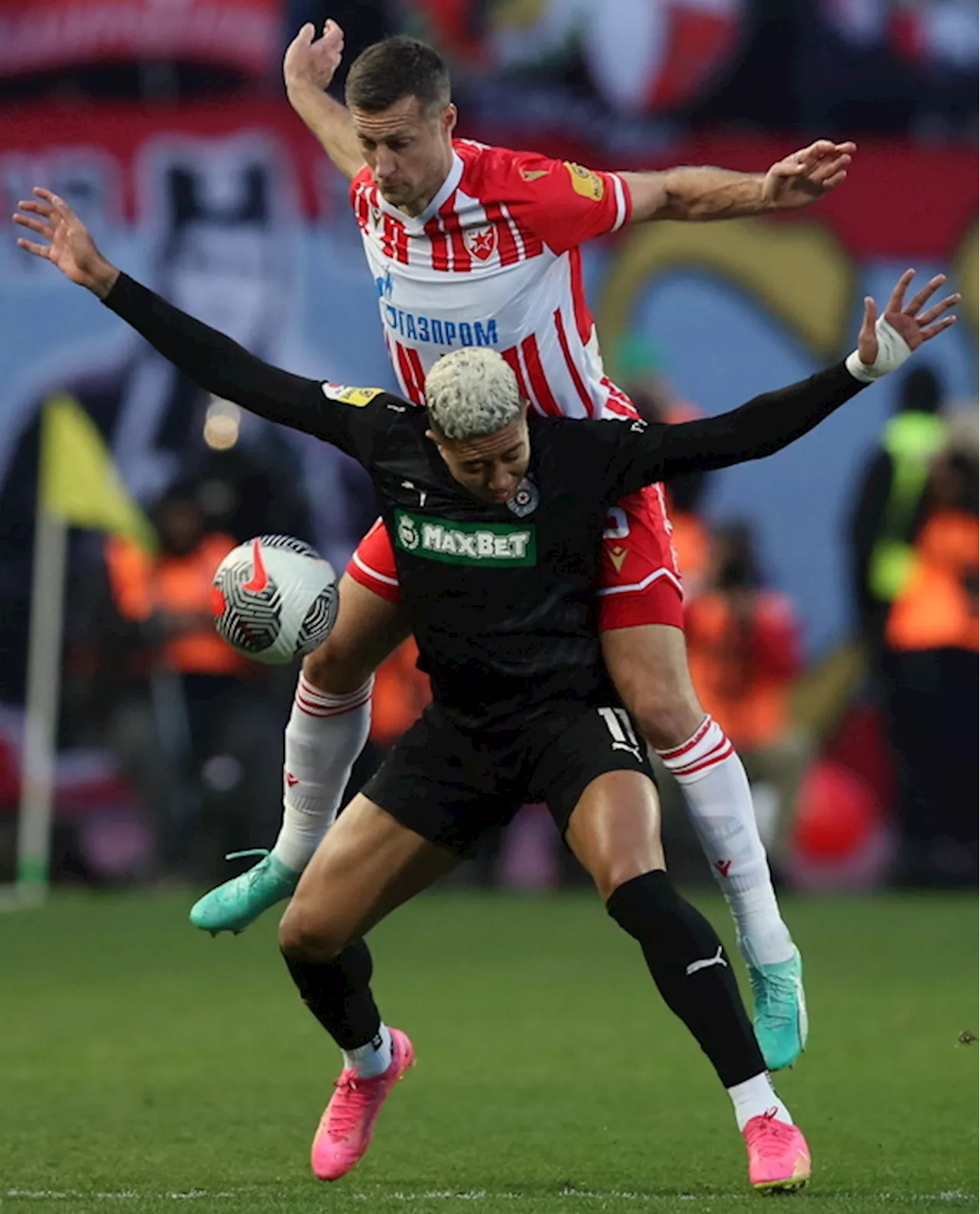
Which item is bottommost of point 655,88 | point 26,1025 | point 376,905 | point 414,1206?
point 26,1025

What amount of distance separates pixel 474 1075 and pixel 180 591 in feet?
21.4

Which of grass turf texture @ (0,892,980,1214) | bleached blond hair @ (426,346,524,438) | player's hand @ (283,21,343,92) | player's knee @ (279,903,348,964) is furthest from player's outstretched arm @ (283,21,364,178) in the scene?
grass turf texture @ (0,892,980,1214)

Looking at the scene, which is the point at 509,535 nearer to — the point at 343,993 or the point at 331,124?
the point at 343,993

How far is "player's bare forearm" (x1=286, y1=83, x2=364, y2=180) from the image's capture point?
318 inches

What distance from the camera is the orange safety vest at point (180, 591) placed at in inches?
598

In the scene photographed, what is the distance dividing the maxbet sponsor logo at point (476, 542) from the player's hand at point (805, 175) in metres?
1.28

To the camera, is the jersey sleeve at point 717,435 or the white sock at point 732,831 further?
the white sock at point 732,831

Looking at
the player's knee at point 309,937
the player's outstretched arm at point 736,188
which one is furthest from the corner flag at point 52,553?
the player's knee at point 309,937

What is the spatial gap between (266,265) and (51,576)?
2435 mm

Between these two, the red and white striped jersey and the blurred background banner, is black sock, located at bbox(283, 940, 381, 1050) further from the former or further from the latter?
the blurred background banner

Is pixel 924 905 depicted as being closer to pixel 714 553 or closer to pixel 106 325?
pixel 714 553

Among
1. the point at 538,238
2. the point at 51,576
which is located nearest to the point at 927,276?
the point at 51,576

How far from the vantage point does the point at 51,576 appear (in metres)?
15.6

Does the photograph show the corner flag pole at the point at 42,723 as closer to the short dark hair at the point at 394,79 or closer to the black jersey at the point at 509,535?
the short dark hair at the point at 394,79
